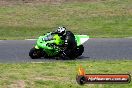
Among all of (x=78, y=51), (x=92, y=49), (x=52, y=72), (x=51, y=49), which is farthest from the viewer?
(x=92, y=49)

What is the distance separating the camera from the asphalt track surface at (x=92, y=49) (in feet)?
57.3

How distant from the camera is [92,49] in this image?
19578mm

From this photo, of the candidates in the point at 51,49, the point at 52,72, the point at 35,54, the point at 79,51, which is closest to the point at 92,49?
the point at 79,51

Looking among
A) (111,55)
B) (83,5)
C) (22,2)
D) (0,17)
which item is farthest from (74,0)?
(111,55)

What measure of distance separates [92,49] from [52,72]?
6.71m

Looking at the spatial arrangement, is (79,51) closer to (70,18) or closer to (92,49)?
(92,49)

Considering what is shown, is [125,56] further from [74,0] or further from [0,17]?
[74,0]

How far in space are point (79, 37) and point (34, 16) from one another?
49.9 feet

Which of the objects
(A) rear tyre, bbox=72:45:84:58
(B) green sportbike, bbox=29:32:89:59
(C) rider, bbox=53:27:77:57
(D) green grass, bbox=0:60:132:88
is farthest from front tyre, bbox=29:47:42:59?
(D) green grass, bbox=0:60:132:88

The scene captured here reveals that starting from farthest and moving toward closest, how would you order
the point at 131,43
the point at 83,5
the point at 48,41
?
the point at 83,5
the point at 131,43
the point at 48,41

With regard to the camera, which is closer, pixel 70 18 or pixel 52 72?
pixel 52 72

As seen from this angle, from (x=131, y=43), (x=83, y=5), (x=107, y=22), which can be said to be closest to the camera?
(x=131, y=43)

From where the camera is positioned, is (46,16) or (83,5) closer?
(46,16)

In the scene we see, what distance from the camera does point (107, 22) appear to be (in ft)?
103
